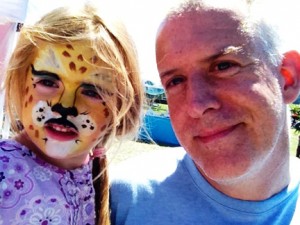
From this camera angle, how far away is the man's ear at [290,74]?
1354 mm

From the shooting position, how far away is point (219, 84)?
127cm

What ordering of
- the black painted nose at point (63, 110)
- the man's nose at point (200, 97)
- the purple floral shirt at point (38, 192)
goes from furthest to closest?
the black painted nose at point (63, 110) < the purple floral shirt at point (38, 192) < the man's nose at point (200, 97)

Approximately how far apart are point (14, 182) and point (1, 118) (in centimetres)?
228

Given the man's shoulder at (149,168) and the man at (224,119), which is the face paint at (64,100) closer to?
the man's shoulder at (149,168)

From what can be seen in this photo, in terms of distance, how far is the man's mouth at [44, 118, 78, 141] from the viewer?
1.48 metres

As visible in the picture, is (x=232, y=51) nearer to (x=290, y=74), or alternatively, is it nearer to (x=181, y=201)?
(x=290, y=74)

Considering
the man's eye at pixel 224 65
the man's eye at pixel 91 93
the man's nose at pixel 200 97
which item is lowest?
the man's eye at pixel 91 93

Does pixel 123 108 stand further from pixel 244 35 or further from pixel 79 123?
pixel 244 35

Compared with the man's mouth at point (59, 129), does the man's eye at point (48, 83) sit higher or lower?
higher

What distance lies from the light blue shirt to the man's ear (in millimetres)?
290

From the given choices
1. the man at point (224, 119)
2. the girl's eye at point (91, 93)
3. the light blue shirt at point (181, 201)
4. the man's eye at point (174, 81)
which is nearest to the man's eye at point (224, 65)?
the man at point (224, 119)

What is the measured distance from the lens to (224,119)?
1232 mm

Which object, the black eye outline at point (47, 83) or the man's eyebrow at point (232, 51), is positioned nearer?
the man's eyebrow at point (232, 51)

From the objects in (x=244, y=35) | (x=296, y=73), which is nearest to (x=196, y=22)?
(x=244, y=35)
